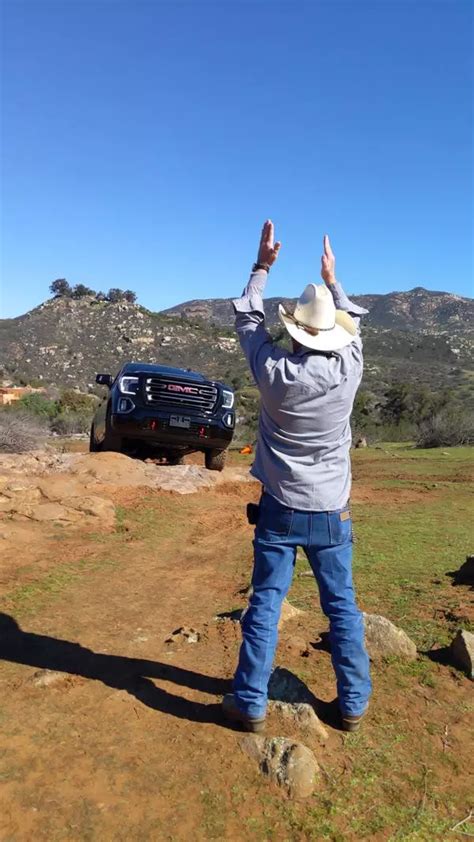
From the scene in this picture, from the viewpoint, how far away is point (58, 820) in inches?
99.6

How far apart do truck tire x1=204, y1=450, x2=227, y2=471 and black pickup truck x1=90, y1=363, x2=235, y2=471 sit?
1.02 ft

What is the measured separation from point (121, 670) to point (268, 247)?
2.49 m

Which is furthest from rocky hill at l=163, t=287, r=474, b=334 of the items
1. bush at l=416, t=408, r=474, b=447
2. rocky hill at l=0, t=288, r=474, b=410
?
bush at l=416, t=408, r=474, b=447

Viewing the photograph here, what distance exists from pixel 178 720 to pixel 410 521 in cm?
623

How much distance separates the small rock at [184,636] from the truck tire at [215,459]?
22.6 feet

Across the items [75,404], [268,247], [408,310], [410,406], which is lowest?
Result: [75,404]

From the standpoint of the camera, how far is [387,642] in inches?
159

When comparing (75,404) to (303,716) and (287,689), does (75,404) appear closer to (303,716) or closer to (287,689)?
(287,689)

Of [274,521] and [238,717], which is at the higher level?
[274,521]

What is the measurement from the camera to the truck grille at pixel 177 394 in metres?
10.1

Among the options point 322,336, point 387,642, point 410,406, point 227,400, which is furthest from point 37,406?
point 322,336

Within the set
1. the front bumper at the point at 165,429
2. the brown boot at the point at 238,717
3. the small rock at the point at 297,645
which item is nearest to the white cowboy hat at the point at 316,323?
the brown boot at the point at 238,717

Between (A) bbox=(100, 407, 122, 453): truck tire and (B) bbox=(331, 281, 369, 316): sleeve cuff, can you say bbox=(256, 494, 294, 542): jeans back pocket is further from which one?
(A) bbox=(100, 407, 122, 453): truck tire

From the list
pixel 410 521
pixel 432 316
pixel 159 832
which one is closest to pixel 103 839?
pixel 159 832
